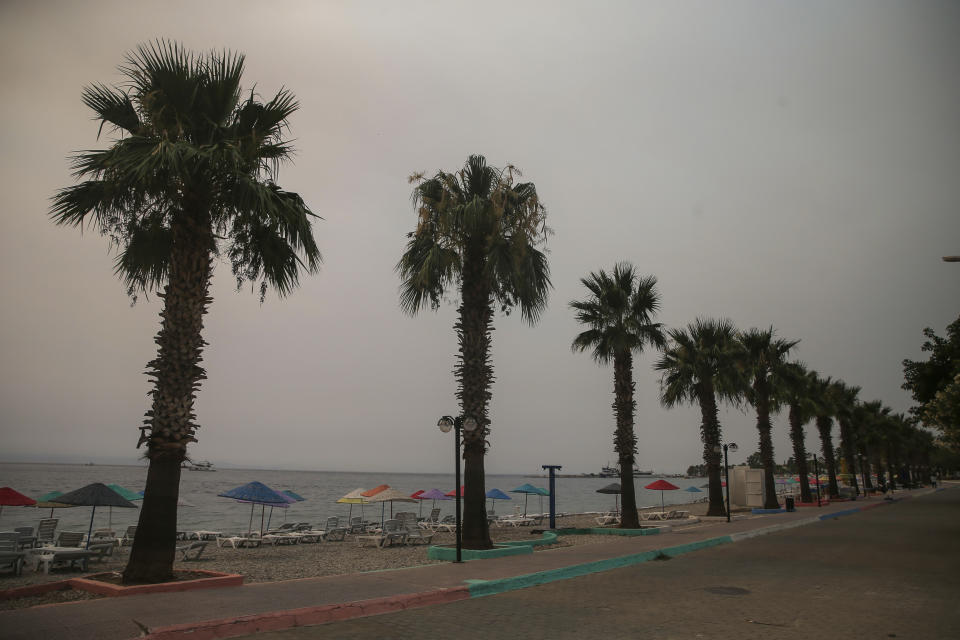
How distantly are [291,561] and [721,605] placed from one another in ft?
42.5

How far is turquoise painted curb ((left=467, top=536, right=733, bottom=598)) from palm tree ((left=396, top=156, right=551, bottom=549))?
3.67 metres

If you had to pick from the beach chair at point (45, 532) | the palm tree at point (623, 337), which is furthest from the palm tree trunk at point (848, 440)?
the beach chair at point (45, 532)

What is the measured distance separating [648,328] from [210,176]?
18876mm

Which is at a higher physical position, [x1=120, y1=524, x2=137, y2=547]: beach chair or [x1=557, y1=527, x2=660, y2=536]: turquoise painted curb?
[x1=557, y1=527, x2=660, y2=536]: turquoise painted curb

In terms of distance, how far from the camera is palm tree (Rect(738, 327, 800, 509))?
1537 inches

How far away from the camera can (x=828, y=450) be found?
56000 millimetres

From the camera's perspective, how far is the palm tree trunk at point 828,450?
182 ft

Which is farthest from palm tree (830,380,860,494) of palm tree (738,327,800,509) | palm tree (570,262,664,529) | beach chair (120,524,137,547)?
beach chair (120,524,137,547)

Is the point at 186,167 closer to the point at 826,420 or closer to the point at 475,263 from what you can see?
the point at 475,263

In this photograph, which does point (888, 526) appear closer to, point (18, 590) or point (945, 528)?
point (945, 528)

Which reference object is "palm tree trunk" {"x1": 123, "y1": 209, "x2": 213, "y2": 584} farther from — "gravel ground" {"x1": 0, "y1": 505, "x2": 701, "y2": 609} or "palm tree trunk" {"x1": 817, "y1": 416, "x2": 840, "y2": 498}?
"palm tree trunk" {"x1": 817, "y1": 416, "x2": 840, "y2": 498}

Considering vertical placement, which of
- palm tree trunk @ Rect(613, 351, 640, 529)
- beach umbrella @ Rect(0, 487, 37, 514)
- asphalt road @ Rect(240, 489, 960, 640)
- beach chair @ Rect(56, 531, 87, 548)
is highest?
palm tree trunk @ Rect(613, 351, 640, 529)

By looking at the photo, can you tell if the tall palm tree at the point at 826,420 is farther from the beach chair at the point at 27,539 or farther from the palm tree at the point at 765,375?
the beach chair at the point at 27,539

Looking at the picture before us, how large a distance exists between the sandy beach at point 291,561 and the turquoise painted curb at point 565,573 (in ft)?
10.9
